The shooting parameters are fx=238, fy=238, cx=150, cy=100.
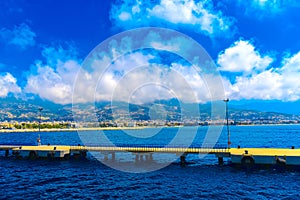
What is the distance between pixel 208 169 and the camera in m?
48.8

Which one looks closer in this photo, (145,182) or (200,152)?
(145,182)

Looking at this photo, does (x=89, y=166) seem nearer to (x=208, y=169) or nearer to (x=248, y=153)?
(x=208, y=169)

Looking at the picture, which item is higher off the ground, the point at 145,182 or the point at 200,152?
the point at 200,152

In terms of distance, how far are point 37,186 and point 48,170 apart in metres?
12.8

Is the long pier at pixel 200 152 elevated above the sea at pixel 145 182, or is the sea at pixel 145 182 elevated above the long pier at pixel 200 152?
the long pier at pixel 200 152

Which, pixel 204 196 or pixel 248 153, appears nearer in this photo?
pixel 204 196

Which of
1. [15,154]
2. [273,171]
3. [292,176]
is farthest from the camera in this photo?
[15,154]

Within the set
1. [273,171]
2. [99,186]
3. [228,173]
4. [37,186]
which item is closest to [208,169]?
[228,173]

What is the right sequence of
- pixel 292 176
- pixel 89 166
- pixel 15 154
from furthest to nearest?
pixel 15 154, pixel 89 166, pixel 292 176

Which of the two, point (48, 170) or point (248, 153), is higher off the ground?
point (248, 153)

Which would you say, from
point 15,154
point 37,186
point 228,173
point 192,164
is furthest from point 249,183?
point 15,154

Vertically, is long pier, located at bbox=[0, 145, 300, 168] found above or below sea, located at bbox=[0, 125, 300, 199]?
above

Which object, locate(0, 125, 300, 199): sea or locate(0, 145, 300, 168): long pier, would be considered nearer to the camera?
locate(0, 125, 300, 199): sea

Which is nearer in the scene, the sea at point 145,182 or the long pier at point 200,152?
the sea at point 145,182
